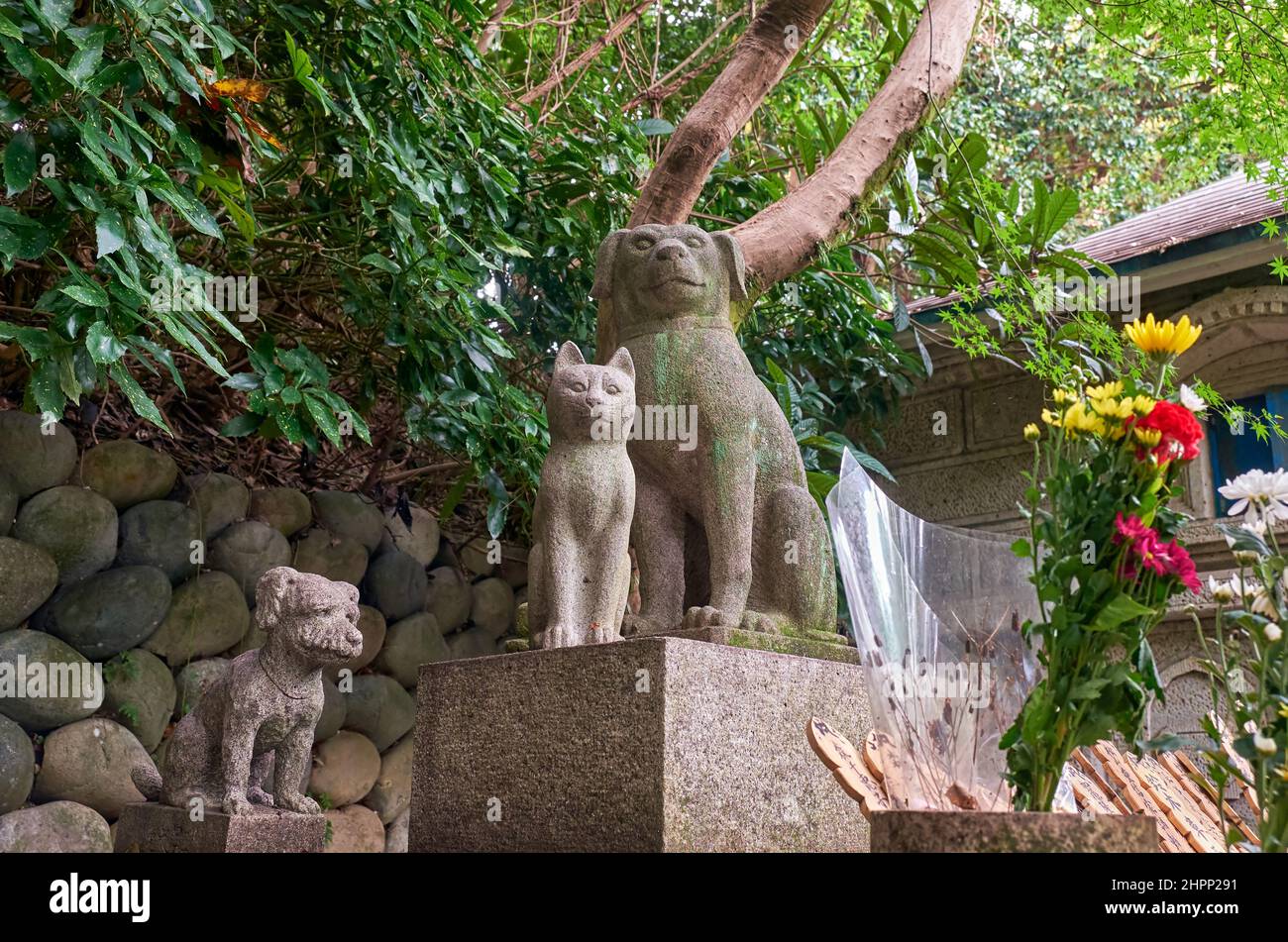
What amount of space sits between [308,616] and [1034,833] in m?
2.14

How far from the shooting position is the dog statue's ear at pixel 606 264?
11.0 feet

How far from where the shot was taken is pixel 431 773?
2.92 meters

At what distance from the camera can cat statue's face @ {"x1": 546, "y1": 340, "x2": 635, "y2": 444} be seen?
2918mm

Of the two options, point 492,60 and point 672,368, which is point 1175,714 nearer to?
point 672,368

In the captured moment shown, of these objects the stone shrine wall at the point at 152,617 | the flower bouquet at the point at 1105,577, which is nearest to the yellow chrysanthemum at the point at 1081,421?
the flower bouquet at the point at 1105,577

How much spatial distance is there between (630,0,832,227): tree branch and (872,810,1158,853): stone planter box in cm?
326

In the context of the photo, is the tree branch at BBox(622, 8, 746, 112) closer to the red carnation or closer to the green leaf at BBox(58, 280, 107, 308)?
the green leaf at BBox(58, 280, 107, 308)

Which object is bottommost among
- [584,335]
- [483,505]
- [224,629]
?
[224,629]

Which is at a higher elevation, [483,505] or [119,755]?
[483,505]

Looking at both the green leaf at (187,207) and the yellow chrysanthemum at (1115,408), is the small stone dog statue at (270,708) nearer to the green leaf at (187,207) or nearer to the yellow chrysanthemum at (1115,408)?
the green leaf at (187,207)

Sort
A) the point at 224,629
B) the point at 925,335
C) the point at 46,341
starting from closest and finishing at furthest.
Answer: the point at 46,341, the point at 224,629, the point at 925,335

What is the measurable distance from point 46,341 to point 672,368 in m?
1.56

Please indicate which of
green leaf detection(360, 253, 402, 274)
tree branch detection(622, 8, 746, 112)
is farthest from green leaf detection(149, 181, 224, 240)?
tree branch detection(622, 8, 746, 112)
